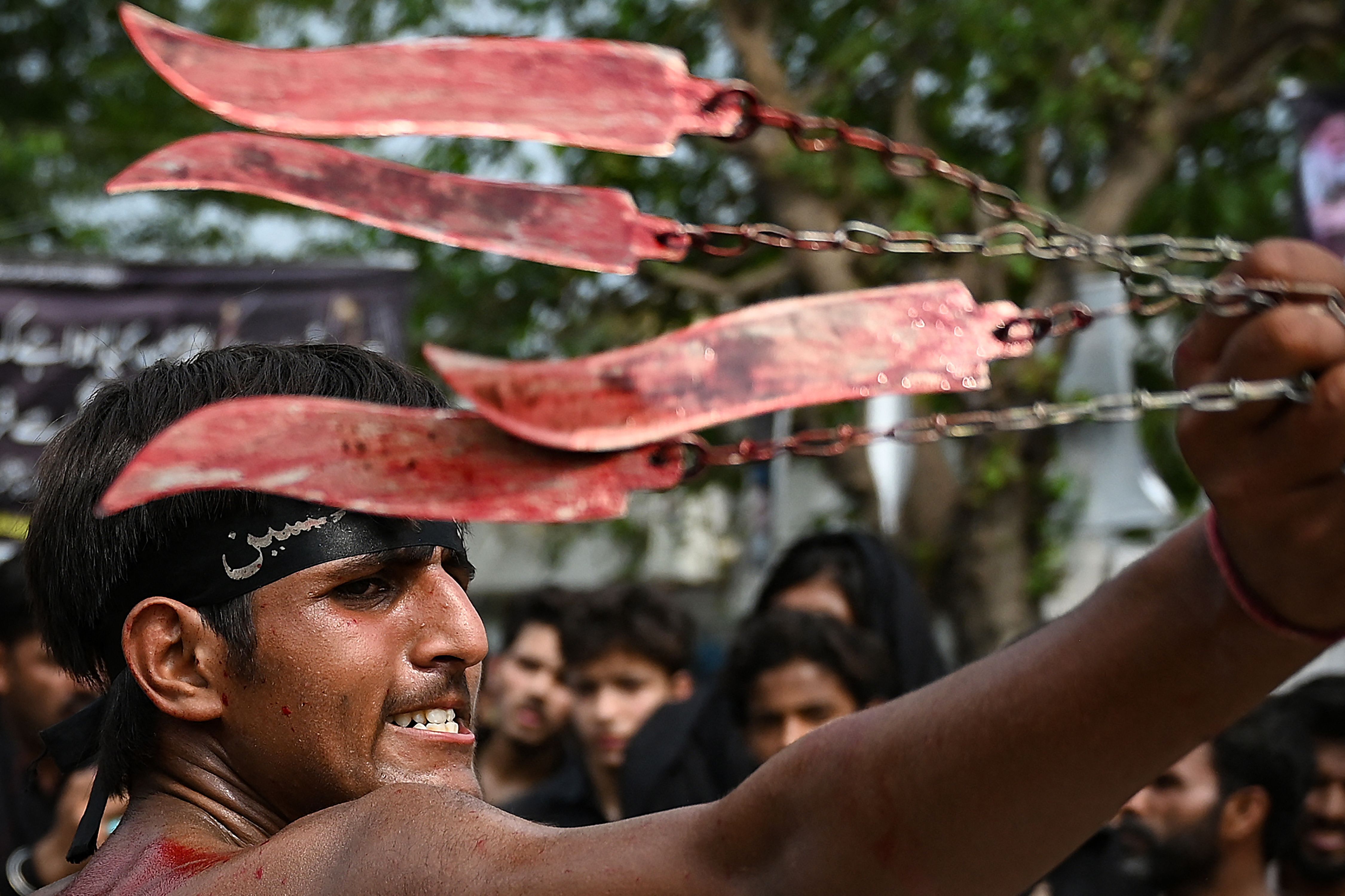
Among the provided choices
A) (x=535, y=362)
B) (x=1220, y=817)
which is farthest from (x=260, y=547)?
(x=1220, y=817)

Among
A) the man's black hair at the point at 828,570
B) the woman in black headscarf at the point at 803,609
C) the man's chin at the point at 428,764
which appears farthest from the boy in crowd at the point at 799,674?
the man's chin at the point at 428,764

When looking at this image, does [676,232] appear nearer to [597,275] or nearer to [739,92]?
[739,92]

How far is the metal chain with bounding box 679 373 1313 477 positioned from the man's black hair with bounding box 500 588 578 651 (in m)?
4.32

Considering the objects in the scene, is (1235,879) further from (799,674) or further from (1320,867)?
(799,674)

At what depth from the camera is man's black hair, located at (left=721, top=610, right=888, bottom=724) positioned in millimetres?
4125

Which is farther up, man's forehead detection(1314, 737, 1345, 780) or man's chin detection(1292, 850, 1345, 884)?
man's forehead detection(1314, 737, 1345, 780)

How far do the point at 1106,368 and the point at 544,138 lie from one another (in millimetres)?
6509

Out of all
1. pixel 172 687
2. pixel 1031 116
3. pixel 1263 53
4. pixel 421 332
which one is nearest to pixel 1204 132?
pixel 1263 53

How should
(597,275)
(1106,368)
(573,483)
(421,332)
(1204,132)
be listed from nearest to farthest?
1. (573,483)
2. (1106,368)
3. (597,275)
4. (1204,132)
5. (421,332)

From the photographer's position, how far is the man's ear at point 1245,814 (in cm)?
391

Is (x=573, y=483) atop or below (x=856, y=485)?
atop

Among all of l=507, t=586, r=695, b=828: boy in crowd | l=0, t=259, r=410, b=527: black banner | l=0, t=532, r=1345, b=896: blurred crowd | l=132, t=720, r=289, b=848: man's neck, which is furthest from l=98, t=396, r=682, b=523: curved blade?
l=0, t=259, r=410, b=527: black banner

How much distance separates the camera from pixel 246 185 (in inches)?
48.7

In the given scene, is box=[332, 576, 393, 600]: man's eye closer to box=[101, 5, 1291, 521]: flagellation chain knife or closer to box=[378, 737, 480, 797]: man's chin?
box=[378, 737, 480, 797]: man's chin
